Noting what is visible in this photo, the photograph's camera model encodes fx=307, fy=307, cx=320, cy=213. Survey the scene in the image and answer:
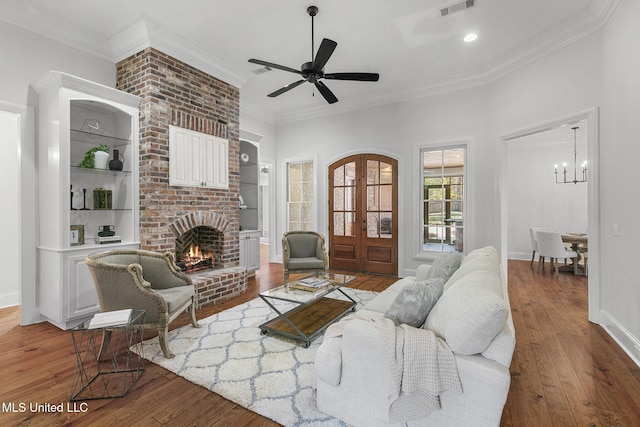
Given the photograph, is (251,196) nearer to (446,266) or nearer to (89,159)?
(89,159)

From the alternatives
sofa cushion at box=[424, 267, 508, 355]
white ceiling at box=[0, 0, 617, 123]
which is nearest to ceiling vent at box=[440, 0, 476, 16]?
white ceiling at box=[0, 0, 617, 123]

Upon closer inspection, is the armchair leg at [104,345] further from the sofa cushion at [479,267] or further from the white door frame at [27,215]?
the sofa cushion at [479,267]

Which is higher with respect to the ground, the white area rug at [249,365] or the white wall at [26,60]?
the white wall at [26,60]

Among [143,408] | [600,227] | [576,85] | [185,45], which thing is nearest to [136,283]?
→ [143,408]

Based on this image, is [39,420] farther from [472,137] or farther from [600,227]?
[472,137]

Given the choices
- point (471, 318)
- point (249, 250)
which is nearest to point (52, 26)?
point (249, 250)

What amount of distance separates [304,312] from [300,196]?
12.5ft

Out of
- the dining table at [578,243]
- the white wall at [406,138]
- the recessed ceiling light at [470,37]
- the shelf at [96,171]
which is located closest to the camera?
the shelf at [96,171]

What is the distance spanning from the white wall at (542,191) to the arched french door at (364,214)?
3613mm

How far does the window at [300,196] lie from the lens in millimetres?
6577

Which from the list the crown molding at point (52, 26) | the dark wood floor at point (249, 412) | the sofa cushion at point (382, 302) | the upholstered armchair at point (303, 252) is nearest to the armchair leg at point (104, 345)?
the dark wood floor at point (249, 412)

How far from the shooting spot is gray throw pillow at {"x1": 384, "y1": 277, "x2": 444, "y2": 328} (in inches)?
73.2

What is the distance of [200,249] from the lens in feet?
15.7

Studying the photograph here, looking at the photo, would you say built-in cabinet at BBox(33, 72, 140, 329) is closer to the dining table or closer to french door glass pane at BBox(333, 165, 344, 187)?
french door glass pane at BBox(333, 165, 344, 187)
